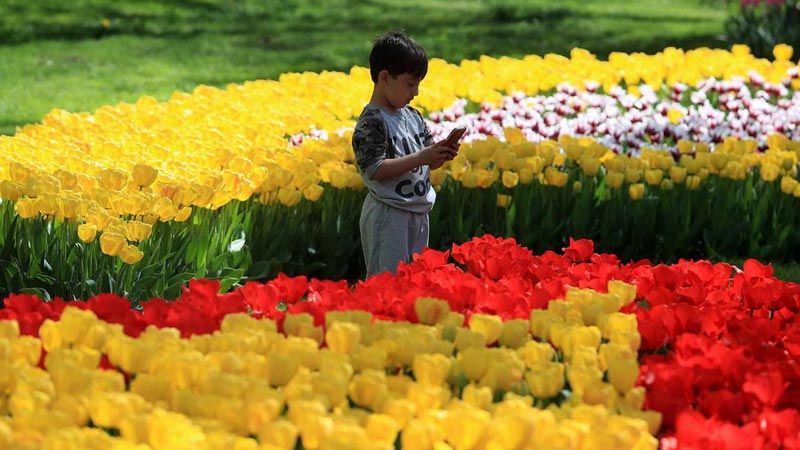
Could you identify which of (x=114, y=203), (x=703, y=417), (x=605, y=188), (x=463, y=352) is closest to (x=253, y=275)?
(x=114, y=203)

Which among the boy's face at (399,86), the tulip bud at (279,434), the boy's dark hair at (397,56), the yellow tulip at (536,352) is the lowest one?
the yellow tulip at (536,352)

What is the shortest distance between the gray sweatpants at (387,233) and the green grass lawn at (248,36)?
6.36 m

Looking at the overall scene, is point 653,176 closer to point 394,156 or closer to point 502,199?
point 502,199

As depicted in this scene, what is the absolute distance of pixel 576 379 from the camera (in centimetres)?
274

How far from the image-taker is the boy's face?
5.00 metres

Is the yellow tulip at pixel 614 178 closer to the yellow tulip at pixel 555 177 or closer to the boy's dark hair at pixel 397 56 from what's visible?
the yellow tulip at pixel 555 177

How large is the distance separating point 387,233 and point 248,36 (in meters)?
10.9

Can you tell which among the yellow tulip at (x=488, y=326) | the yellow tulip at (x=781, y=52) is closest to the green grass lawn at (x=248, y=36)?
the yellow tulip at (x=781, y=52)

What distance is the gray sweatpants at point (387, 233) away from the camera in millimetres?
5184

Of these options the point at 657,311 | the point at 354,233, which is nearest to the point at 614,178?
the point at 354,233

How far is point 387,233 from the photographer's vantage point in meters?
5.18

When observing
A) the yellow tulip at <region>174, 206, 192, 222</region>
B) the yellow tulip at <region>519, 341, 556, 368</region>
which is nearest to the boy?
the yellow tulip at <region>174, 206, 192, 222</region>

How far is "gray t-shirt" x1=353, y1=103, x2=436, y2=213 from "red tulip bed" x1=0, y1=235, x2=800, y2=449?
762 mm

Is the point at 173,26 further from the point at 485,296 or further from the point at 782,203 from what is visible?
the point at 485,296
